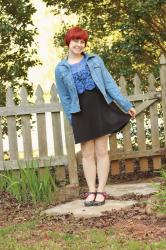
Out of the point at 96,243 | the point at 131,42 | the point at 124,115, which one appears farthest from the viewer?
the point at 131,42

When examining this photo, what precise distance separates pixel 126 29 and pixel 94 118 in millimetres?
2833

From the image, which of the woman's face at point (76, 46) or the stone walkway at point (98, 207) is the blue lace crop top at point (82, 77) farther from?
the stone walkway at point (98, 207)

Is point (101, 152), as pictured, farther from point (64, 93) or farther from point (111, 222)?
point (111, 222)

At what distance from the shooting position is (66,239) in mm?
4520

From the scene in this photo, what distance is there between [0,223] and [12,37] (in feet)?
12.4

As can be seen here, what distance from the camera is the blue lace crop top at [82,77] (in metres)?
5.52

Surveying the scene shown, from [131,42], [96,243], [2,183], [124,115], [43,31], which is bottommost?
[96,243]

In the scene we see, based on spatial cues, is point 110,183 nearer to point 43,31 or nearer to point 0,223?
point 0,223

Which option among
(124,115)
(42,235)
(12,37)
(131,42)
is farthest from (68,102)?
(12,37)

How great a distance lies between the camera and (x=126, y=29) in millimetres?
8039

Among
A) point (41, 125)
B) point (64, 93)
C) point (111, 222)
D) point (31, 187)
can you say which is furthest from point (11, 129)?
point (111, 222)

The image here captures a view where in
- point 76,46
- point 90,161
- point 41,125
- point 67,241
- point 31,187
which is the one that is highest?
point 76,46

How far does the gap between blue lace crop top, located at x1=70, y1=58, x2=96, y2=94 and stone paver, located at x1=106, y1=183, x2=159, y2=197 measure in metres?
1.34

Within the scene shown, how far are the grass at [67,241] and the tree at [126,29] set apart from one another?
3863 millimetres
